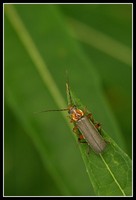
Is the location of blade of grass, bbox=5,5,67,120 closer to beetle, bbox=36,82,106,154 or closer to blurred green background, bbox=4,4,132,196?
blurred green background, bbox=4,4,132,196

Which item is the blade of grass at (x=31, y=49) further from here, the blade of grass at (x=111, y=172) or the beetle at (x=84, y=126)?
the blade of grass at (x=111, y=172)

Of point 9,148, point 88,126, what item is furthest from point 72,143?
point 9,148

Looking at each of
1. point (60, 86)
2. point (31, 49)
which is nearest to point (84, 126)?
point (60, 86)

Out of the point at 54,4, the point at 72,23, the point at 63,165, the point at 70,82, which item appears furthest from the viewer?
the point at 72,23

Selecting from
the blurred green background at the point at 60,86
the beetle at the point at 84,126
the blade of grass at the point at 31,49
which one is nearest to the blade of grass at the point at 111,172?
the beetle at the point at 84,126

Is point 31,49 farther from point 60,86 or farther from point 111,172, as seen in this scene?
point 111,172

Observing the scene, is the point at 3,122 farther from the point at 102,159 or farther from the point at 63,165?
the point at 102,159
